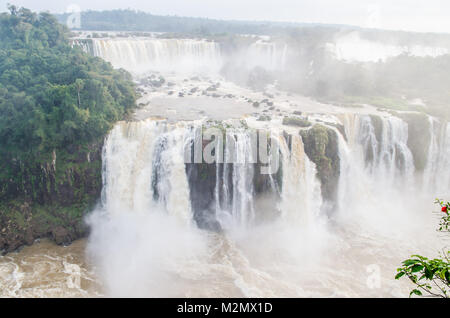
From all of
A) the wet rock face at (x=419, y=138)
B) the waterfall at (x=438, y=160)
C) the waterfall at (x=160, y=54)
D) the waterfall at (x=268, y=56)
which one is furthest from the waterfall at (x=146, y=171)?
the waterfall at (x=268, y=56)

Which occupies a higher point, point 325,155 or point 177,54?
point 177,54

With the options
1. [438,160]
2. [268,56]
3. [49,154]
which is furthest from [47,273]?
[268,56]

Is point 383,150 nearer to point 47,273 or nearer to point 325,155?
point 325,155

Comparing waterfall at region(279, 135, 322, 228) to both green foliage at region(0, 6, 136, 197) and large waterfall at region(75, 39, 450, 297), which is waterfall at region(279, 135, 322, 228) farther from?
Result: green foliage at region(0, 6, 136, 197)

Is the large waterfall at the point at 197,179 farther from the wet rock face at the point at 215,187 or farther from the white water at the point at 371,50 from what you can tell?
the white water at the point at 371,50

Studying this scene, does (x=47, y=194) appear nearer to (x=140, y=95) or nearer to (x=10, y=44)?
(x=140, y=95)

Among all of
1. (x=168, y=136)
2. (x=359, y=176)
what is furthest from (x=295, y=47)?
(x=168, y=136)
